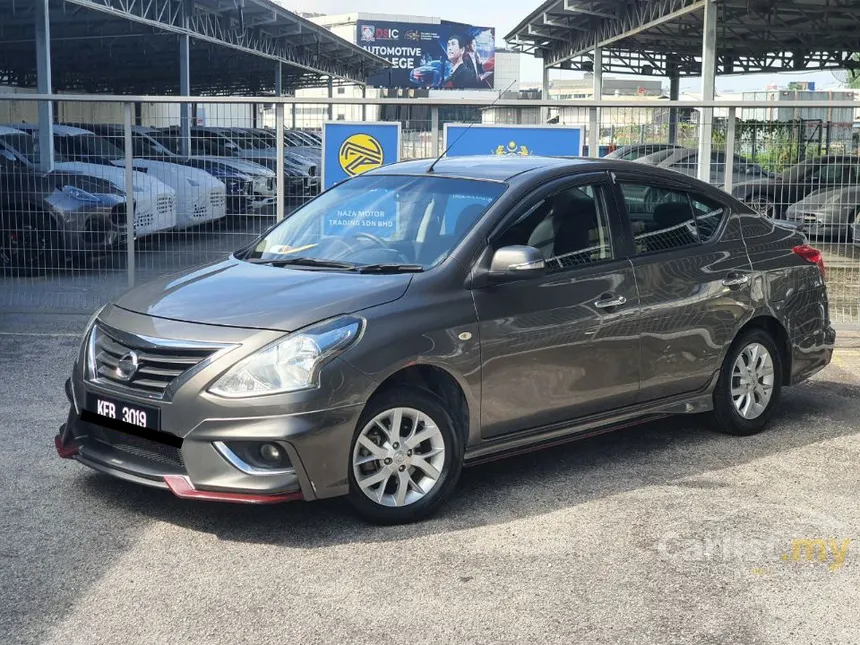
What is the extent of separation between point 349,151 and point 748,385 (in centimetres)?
482

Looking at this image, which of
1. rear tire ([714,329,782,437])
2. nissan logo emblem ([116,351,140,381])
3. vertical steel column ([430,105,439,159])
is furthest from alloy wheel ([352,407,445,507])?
vertical steel column ([430,105,439,159])

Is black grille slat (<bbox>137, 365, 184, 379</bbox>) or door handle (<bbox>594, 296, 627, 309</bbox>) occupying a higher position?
door handle (<bbox>594, 296, 627, 309</bbox>)

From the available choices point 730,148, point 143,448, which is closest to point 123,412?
point 143,448

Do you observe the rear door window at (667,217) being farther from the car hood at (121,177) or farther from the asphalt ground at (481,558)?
the car hood at (121,177)

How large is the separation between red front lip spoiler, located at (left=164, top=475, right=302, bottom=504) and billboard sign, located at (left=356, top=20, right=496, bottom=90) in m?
101

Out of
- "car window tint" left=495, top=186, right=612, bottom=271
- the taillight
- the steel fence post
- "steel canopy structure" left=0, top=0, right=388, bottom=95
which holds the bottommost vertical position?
the taillight

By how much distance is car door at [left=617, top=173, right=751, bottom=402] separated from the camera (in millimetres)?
5707

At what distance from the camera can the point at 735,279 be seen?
20.1ft

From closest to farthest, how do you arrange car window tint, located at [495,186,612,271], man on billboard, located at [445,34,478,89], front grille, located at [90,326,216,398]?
front grille, located at [90,326,216,398], car window tint, located at [495,186,612,271], man on billboard, located at [445,34,478,89]

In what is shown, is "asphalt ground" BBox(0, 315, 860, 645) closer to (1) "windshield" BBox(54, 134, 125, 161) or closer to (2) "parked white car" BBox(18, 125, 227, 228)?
(2) "parked white car" BBox(18, 125, 227, 228)

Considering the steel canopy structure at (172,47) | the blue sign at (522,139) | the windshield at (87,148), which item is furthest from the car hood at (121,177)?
the steel canopy structure at (172,47)

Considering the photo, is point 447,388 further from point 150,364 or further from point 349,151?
point 349,151

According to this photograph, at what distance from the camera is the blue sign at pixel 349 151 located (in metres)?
9.80

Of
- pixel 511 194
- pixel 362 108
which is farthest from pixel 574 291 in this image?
pixel 362 108
